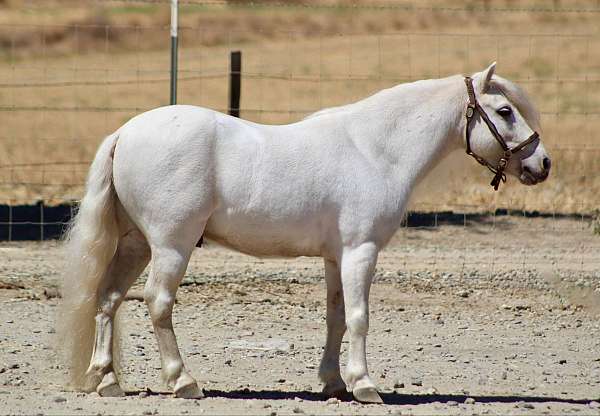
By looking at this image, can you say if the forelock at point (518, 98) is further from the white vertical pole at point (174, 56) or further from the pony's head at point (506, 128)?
the white vertical pole at point (174, 56)

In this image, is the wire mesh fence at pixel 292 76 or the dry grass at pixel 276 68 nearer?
the wire mesh fence at pixel 292 76

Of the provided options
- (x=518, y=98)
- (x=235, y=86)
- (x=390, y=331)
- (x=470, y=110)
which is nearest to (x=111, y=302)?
(x=470, y=110)

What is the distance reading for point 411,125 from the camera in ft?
20.9

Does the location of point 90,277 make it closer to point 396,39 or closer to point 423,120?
point 423,120

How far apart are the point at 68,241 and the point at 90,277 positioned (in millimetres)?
287

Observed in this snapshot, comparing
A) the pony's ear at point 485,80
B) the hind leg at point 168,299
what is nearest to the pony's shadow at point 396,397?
the hind leg at point 168,299

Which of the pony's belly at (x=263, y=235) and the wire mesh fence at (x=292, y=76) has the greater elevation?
the pony's belly at (x=263, y=235)

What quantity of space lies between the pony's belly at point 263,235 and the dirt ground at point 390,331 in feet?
2.71

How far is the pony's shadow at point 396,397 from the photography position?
6277 mm

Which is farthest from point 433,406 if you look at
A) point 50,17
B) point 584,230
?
point 50,17

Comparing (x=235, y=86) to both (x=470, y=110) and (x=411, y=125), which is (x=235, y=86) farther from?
(x=470, y=110)

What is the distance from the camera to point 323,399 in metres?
6.32

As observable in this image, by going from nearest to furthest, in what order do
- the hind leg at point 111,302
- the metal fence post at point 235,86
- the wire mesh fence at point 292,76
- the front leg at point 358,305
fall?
the front leg at point 358,305
the hind leg at point 111,302
the metal fence post at point 235,86
the wire mesh fence at point 292,76

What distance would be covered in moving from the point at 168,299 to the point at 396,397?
1457mm
